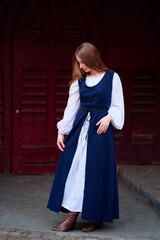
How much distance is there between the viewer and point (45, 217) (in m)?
4.42

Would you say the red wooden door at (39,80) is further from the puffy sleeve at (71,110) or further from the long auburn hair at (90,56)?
the long auburn hair at (90,56)

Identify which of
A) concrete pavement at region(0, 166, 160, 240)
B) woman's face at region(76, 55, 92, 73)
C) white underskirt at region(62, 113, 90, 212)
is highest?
woman's face at region(76, 55, 92, 73)

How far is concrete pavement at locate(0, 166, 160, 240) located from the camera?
3.88 meters

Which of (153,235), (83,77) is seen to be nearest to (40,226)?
(153,235)

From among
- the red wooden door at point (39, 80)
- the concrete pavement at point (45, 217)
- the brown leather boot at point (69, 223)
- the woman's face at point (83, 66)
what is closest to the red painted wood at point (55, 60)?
the red wooden door at point (39, 80)

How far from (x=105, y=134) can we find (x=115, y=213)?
79 cm

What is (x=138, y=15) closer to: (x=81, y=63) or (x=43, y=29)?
(x=43, y=29)

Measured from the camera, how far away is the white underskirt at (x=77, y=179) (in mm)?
3855

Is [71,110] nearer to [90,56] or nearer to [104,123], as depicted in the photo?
[104,123]

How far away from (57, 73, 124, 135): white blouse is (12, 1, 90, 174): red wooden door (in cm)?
217

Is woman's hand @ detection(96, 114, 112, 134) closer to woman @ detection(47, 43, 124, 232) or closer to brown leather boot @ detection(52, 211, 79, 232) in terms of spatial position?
woman @ detection(47, 43, 124, 232)

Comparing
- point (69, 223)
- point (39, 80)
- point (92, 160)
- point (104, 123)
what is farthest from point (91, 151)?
point (39, 80)

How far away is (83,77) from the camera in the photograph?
399 centimetres

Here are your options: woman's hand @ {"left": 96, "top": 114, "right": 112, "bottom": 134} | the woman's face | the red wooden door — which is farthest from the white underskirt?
the red wooden door
